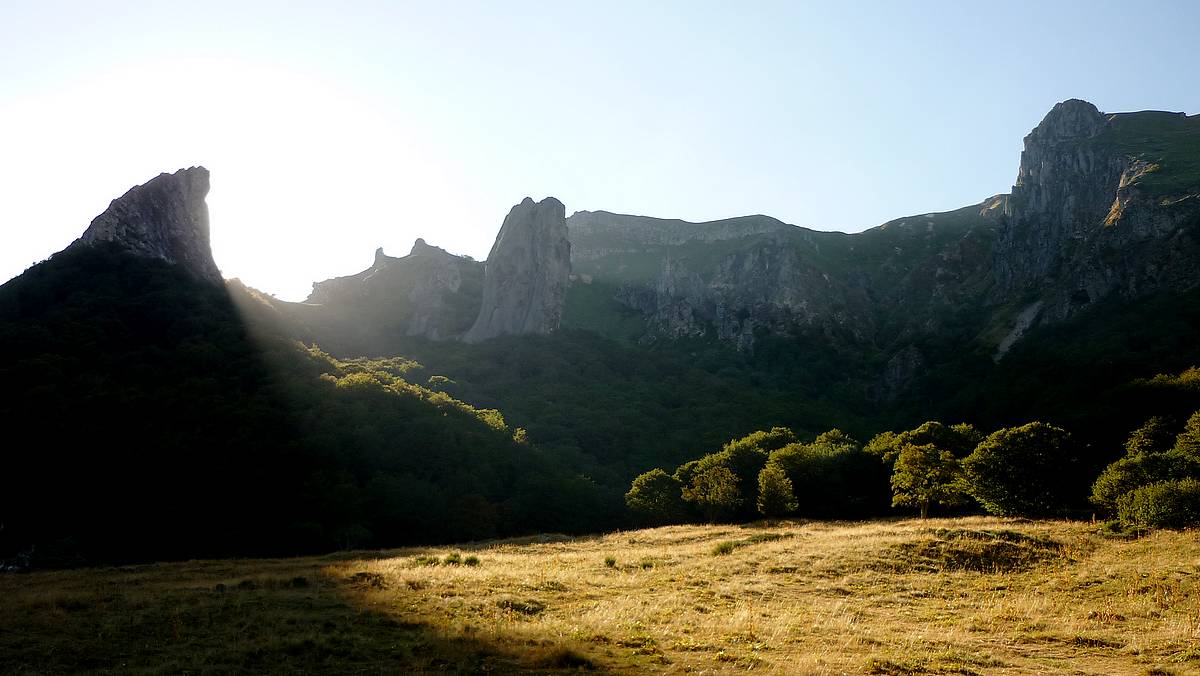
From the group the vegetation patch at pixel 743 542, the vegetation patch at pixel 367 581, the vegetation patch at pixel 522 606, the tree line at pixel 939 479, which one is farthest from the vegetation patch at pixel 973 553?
the vegetation patch at pixel 367 581

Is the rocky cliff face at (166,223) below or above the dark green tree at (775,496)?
above

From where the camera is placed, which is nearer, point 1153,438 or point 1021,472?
point 1021,472

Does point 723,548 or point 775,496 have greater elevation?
point 723,548

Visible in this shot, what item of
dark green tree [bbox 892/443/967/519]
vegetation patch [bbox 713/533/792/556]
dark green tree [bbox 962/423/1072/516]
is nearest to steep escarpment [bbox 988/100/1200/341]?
dark green tree [bbox 892/443/967/519]

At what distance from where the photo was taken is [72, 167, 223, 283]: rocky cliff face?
372ft

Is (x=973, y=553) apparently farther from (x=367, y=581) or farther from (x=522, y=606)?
(x=367, y=581)

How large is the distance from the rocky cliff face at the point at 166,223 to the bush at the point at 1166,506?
127633mm

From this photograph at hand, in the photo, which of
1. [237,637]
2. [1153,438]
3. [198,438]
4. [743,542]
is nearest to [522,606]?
[237,637]

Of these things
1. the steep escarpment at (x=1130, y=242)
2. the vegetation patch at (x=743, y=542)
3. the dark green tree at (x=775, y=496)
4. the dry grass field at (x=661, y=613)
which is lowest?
the dark green tree at (x=775, y=496)

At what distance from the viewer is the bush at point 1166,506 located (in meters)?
41.9

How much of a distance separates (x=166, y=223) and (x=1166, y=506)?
135 meters

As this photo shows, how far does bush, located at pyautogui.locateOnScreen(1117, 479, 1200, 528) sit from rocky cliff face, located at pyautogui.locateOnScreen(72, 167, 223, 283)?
12763cm

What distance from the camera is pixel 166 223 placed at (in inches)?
4705

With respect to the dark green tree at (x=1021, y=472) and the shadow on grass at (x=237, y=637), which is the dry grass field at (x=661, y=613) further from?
the dark green tree at (x=1021, y=472)
